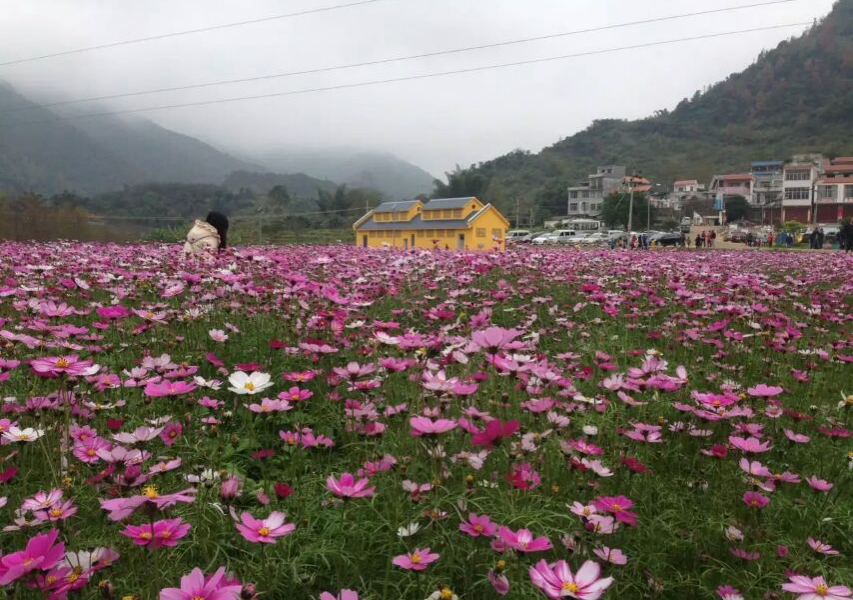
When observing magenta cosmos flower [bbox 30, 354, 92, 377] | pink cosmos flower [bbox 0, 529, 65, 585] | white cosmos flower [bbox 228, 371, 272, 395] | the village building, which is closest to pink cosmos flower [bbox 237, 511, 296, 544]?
pink cosmos flower [bbox 0, 529, 65, 585]

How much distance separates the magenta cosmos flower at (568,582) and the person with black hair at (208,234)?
5955 millimetres

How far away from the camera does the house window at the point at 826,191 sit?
6812 cm

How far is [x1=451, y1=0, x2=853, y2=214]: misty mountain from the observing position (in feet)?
328

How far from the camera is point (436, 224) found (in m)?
24.4

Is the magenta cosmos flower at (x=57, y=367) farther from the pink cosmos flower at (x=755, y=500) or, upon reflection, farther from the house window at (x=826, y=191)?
the house window at (x=826, y=191)

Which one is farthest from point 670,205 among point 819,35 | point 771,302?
point 819,35

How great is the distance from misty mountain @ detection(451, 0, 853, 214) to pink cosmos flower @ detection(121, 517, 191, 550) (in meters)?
82.7

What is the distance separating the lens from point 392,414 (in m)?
1.87

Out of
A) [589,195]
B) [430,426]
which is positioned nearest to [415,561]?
[430,426]

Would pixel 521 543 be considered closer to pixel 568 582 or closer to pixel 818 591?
pixel 568 582

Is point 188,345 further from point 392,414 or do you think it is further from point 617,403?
point 617,403

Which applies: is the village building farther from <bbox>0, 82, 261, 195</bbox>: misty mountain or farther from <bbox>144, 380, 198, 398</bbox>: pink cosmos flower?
<bbox>0, 82, 261, 195</bbox>: misty mountain

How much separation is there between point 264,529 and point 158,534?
173mm

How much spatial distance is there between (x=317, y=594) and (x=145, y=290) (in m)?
3.18
